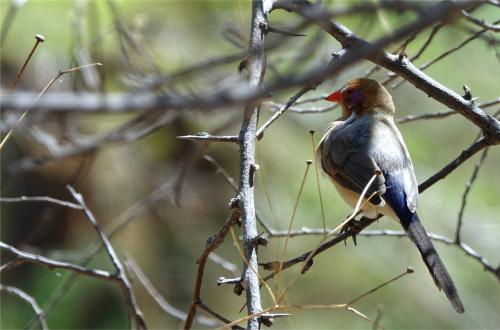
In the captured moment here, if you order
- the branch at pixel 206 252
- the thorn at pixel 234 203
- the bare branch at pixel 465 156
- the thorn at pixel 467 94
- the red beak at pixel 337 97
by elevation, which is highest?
the red beak at pixel 337 97

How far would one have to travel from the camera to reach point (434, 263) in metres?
3.68

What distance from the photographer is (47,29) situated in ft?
20.7

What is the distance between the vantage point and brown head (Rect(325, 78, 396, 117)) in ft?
16.4

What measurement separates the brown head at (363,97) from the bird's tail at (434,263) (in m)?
1.19

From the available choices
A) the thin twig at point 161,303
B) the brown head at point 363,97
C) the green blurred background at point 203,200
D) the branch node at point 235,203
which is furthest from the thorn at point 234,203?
the green blurred background at point 203,200

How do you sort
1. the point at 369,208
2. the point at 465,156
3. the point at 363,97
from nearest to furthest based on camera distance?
Answer: the point at 465,156, the point at 369,208, the point at 363,97

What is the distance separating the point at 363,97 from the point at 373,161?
2.54ft

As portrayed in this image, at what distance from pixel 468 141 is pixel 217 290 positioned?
2.77 m

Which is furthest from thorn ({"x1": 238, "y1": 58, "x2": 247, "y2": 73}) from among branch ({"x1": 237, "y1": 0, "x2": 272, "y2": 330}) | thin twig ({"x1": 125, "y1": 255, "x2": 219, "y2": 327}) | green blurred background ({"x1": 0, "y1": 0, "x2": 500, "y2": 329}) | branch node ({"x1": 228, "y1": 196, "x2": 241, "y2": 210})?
green blurred background ({"x1": 0, "y1": 0, "x2": 500, "y2": 329})

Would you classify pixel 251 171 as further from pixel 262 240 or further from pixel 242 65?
pixel 242 65

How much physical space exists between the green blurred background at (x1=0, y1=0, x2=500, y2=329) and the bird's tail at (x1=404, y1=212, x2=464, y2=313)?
5.08 ft

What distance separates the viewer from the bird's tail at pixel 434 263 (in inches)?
135

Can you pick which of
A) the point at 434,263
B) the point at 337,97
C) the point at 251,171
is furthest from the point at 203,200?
the point at 251,171

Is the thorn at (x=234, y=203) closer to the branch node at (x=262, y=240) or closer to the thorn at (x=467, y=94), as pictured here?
the branch node at (x=262, y=240)
